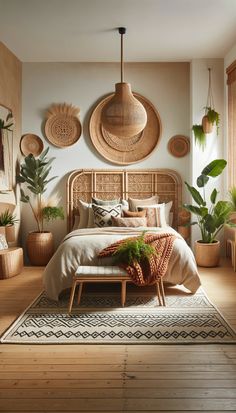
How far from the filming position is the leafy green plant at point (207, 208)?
5.69m

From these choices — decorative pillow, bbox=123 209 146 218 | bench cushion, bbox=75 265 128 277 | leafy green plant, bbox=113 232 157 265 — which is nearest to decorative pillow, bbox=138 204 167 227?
decorative pillow, bbox=123 209 146 218

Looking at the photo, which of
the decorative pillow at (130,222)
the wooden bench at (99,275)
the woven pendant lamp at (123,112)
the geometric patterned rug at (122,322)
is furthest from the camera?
the decorative pillow at (130,222)

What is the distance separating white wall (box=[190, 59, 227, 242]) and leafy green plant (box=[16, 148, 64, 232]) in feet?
7.39

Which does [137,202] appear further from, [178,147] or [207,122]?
[207,122]

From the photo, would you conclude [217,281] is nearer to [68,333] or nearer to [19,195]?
[68,333]

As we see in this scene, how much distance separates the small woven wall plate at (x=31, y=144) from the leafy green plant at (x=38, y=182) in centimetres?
14

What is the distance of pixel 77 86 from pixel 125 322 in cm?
420

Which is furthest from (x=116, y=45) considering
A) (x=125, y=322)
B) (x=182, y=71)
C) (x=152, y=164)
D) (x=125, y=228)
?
(x=125, y=322)

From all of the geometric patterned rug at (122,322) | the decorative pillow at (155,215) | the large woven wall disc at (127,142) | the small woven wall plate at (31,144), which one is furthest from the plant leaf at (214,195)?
the small woven wall plate at (31,144)

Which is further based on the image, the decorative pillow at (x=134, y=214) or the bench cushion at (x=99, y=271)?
the decorative pillow at (x=134, y=214)

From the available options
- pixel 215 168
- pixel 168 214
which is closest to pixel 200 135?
pixel 215 168

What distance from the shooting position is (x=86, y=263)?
4.38m

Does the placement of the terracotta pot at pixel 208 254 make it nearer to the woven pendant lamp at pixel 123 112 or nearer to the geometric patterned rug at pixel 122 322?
the geometric patterned rug at pixel 122 322

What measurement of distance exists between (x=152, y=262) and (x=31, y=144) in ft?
10.9
